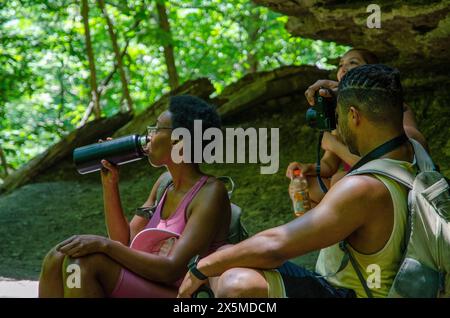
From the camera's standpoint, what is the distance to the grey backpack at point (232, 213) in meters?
3.59

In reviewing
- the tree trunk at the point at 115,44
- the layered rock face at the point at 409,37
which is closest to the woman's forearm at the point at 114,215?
the layered rock face at the point at 409,37

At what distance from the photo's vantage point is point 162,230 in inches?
133

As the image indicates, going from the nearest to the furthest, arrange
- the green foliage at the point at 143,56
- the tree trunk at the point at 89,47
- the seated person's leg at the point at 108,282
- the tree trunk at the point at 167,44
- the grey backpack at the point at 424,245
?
1. the grey backpack at the point at 424,245
2. the seated person's leg at the point at 108,282
3. the tree trunk at the point at 89,47
4. the tree trunk at the point at 167,44
5. the green foliage at the point at 143,56

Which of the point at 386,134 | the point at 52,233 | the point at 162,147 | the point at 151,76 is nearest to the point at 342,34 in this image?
the point at 52,233

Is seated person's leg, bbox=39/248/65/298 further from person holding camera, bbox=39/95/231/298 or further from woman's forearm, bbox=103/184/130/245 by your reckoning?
woman's forearm, bbox=103/184/130/245

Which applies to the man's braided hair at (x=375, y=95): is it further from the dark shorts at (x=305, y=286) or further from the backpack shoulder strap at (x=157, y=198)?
the backpack shoulder strap at (x=157, y=198)

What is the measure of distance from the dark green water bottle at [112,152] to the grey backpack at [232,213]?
0.28 m

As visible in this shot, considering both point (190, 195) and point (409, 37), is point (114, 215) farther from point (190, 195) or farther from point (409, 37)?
point (409, 37)

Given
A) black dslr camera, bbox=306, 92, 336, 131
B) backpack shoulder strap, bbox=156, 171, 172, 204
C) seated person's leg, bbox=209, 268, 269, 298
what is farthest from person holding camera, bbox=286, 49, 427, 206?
seated person's leg, bbox=209, 268, 269, 298

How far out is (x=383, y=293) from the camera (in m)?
2.71

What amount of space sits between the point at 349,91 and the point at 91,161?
4.95ft

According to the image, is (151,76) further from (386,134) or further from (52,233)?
(386,134)

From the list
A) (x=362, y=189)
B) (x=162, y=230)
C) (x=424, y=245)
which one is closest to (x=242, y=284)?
(x=362, y=189)

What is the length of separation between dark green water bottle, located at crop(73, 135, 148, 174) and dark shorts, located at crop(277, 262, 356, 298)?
1.14m
